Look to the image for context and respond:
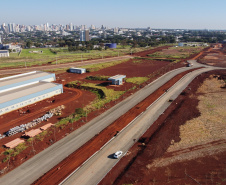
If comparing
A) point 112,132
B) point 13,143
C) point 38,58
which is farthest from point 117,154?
point 38,58

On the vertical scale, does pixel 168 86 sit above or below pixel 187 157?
above

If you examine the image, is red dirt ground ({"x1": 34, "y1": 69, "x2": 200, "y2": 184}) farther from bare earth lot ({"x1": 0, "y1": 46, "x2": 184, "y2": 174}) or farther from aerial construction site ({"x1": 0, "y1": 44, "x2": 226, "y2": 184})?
bare earth lot ({"x1": 0, "y1": 46, "x2": 184, "y2": 174})

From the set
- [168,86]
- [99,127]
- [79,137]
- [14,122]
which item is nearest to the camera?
[79,137]

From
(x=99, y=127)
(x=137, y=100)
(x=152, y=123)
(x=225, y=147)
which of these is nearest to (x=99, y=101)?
(x=137, y=100)

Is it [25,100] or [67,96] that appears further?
[67,96]

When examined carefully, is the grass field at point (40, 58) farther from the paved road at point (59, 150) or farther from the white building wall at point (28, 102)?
the paved road at point (59, 150)

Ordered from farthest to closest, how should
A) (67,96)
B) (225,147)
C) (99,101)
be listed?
(67,96)
(99,101)
(225,147)

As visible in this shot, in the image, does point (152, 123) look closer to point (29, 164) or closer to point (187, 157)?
point (187, 157)
